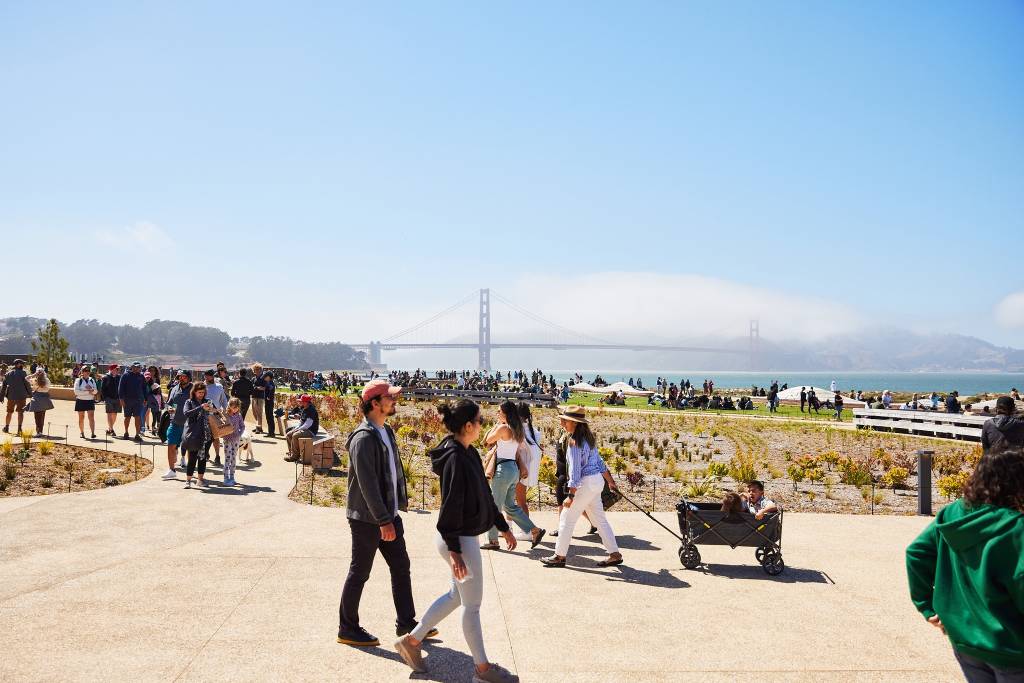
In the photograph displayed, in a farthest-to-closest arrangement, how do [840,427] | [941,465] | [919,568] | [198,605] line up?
1. [840,427]
2. [941,465]
3. [198,605]
4. [919,568]

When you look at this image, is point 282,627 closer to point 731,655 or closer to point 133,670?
point 133,670

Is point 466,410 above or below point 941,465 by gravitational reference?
above

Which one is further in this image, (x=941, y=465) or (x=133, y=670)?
(x=941, y=465)

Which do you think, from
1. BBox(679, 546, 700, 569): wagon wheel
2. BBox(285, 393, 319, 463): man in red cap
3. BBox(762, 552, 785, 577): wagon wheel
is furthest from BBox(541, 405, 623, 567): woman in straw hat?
BBox(285, 393, 319, 463): man in red cap

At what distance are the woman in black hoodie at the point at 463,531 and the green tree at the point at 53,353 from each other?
32.4 metres

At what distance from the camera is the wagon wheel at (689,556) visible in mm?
7266

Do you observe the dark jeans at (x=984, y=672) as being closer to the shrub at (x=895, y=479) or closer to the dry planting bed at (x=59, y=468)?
the dry planting bed at (x=59, y=468)

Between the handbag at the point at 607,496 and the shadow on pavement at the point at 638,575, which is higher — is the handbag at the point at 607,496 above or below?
above

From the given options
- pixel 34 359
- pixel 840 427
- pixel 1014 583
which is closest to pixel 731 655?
pixel 1014 583

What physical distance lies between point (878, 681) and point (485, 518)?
8.75ft

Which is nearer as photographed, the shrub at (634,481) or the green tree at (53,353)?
the shrub at (634,481)

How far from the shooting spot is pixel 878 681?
15.3ft

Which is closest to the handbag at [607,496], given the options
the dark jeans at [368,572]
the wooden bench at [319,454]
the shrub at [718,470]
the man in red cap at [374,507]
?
the man in red cap at [374,507]

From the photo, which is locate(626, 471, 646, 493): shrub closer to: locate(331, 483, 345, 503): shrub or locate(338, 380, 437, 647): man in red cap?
locate(331, 483, 345, 503): shrub
